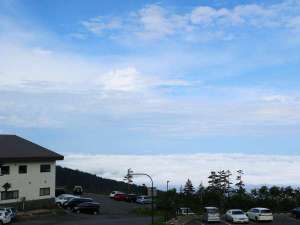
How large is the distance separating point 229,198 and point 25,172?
32007 mm

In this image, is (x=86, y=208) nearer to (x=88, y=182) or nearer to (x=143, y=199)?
(x=143, y=199)

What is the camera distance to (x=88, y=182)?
402ft

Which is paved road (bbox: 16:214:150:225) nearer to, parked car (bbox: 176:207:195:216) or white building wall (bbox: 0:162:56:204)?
white building wall (bbox: 0:162:56:204)

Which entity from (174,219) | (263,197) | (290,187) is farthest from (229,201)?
(174,219)

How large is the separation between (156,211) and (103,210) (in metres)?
6.98

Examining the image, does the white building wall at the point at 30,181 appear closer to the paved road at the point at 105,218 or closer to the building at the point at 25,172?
the building at the point at 25,172

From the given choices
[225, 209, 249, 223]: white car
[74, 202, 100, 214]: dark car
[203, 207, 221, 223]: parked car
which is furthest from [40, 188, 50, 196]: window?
[225, 209, 249, 223]: white car

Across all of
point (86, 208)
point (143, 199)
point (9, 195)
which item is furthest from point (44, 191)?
point (143, 199)

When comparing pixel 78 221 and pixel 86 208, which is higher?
pixel 86 208

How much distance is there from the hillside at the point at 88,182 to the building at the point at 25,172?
Result: 36.9 meters

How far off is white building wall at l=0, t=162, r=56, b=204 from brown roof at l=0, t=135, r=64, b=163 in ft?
3.22

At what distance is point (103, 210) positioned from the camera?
2813 inches

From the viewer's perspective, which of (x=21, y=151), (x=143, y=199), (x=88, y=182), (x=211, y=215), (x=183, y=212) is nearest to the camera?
(x=211, y=215)

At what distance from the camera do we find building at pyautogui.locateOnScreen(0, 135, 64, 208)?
2522 inches
